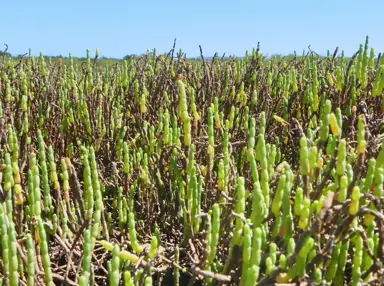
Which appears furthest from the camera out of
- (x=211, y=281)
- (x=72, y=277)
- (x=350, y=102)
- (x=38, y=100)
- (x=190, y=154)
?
(x=38, y=100)

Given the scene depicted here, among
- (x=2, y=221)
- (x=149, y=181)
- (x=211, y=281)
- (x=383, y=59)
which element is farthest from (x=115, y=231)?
(x=383, y=59)

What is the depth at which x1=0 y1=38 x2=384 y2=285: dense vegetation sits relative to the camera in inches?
31.6

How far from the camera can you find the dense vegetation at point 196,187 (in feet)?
2.63

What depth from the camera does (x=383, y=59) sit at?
198cm

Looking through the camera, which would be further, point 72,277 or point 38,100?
point 38,100

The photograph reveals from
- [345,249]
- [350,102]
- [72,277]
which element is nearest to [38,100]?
[72,277]

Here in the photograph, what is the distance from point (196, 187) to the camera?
113cm

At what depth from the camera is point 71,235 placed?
1194 mm

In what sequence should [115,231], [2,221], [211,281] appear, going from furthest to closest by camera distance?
[115,231]
[211,281]
[2,221]

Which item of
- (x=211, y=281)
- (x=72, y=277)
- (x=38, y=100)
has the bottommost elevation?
(x=72, y=277)

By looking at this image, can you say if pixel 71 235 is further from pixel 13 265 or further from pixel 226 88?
pixel 226 88

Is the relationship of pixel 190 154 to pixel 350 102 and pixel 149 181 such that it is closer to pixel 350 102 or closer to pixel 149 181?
pixel 149 181

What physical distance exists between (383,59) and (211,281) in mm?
1388

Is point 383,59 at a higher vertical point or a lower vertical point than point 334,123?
higher
